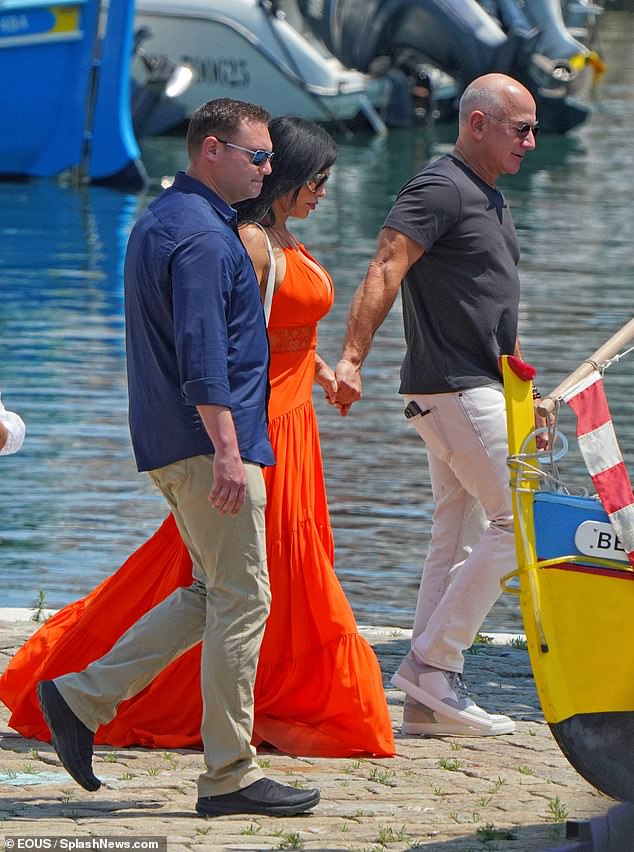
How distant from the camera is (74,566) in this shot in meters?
8.77

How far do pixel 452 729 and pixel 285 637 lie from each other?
0.68 meters

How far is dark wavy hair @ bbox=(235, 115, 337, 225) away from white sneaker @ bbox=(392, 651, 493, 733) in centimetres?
160

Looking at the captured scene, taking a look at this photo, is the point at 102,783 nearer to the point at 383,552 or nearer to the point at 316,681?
the point at 316,681

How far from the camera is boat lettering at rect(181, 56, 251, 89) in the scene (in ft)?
122

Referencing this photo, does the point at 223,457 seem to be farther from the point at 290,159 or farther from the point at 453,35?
the point at 453,35

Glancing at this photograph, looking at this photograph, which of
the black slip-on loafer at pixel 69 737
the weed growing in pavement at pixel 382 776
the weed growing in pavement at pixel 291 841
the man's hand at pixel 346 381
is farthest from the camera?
the man's hand at pixel 346 381

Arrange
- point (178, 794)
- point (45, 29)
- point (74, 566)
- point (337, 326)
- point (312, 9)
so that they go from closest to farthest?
point (178, 794)
point (74, 566)
point (337, 326)
point (45, 29)
point (312, 9)

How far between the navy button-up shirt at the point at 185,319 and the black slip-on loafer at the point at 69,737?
2.26 ft

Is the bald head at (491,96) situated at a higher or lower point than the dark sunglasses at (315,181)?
higher

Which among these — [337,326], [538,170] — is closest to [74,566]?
[337,326]

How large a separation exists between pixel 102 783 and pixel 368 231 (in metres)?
18.2

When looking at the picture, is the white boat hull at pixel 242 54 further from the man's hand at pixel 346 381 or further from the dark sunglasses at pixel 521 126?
the man's hand at pixel 346 381

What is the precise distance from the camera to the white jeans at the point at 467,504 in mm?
5809

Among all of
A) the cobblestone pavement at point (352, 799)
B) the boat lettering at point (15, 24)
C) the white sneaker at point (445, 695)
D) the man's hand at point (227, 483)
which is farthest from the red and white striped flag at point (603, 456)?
the boat lettering at point (15, 24)
